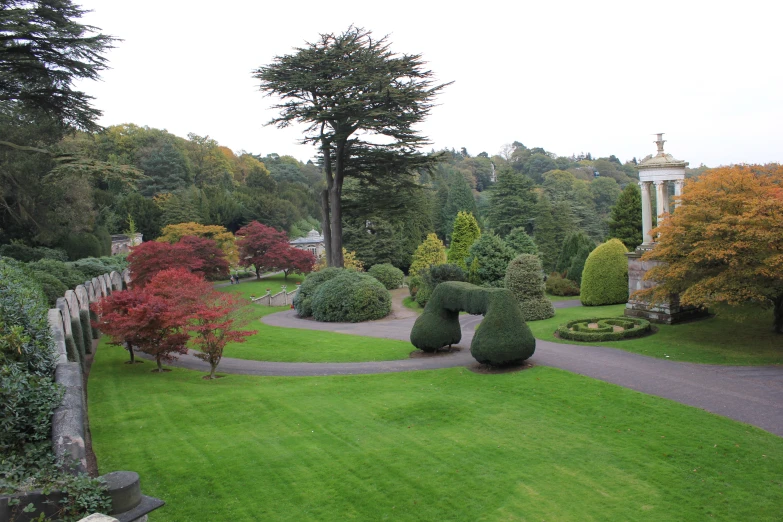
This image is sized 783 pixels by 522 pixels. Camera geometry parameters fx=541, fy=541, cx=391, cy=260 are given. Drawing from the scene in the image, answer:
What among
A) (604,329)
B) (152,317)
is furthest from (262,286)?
(604,329)

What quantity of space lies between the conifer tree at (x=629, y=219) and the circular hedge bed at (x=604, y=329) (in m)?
19.1

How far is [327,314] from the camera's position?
31.2 meters

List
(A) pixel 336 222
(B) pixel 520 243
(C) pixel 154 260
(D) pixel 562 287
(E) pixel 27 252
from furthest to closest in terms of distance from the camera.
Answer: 1. (B) pixel 520 243
2. (D) pixel 562 287
3. (A) pixel 336 222
4. (E) pixel 27 252
5. (C) pixel 154 260

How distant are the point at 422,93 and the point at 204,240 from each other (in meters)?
19.4

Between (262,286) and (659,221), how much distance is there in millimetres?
30824

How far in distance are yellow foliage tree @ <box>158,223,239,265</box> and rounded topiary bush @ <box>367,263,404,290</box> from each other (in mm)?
12311

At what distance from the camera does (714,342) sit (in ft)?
60.1

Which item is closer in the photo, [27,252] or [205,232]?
[27,252]

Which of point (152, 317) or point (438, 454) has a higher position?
point (152, 317)

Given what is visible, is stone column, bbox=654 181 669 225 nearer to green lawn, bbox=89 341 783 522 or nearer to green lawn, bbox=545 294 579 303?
green lawn, bbox=89 341 783 522

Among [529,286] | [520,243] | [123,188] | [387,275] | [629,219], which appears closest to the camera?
[529,286]

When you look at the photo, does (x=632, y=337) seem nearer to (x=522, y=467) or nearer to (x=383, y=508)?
(x=522, y=467)

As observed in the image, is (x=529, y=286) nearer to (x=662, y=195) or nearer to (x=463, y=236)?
(x=662, y=195)

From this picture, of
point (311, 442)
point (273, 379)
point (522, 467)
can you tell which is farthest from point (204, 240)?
point (522, 467)
